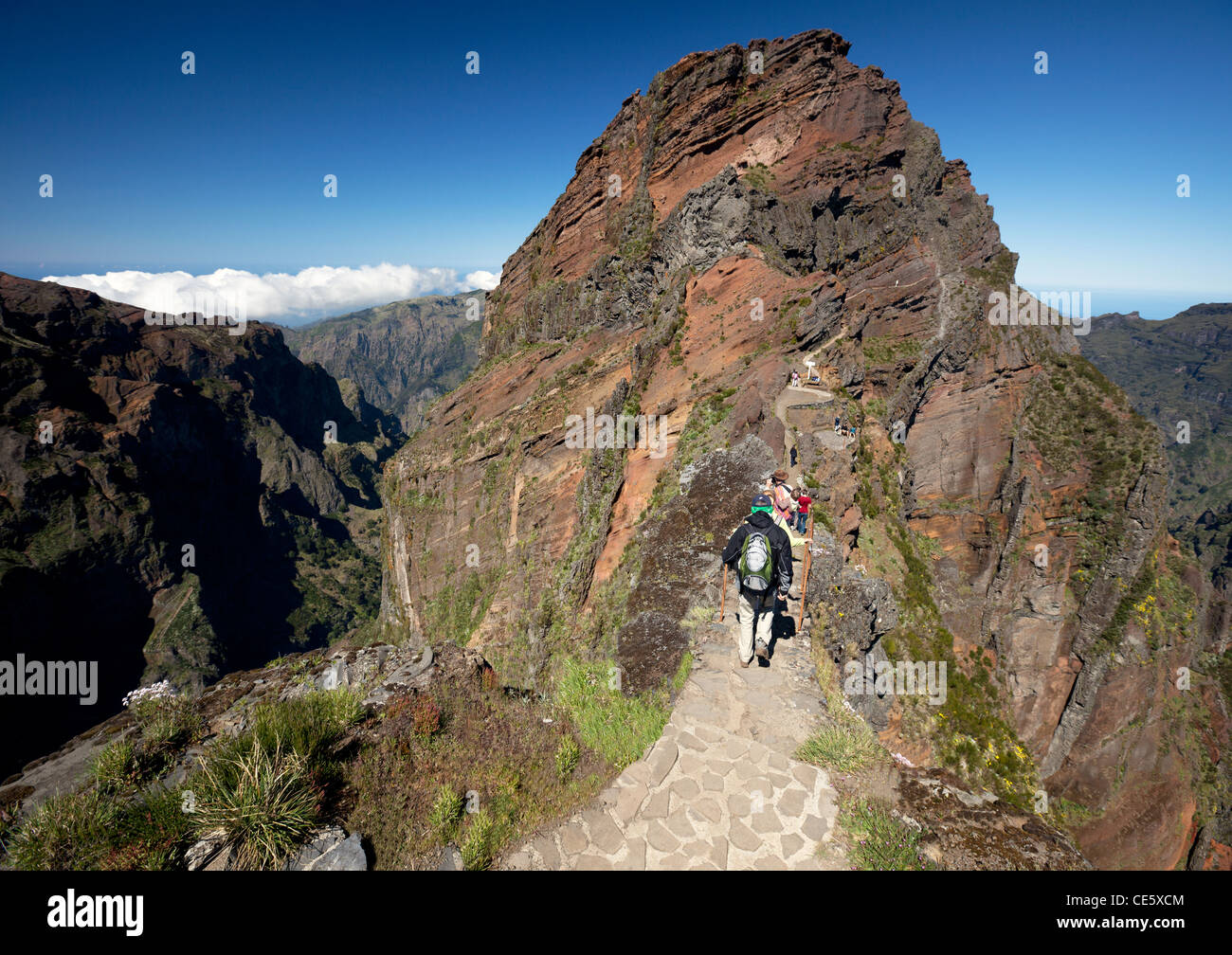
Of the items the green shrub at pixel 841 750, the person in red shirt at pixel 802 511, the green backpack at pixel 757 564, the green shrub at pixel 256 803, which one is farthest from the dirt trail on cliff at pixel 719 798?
the person in red shirt at pixel 802 511

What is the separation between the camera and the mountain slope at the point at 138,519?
7994 centimetres

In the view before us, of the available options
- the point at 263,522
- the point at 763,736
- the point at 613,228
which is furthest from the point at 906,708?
the point at 263,522

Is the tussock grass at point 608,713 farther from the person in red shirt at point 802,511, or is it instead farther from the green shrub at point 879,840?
the person in red shirt at point 802,511

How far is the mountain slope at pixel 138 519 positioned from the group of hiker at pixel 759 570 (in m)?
104

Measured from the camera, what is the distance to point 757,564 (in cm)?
730

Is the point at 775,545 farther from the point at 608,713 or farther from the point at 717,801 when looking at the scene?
the point at 608,713

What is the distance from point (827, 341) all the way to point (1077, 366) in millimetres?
41346

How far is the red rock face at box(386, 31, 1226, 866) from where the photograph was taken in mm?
24453

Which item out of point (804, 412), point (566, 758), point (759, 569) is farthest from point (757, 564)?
point (804, 412)

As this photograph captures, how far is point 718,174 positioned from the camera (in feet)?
102

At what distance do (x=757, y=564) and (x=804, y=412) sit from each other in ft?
43.0

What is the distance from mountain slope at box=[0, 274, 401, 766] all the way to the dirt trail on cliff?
10291cm

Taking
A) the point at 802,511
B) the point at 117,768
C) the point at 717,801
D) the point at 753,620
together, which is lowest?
the point at 717,801
